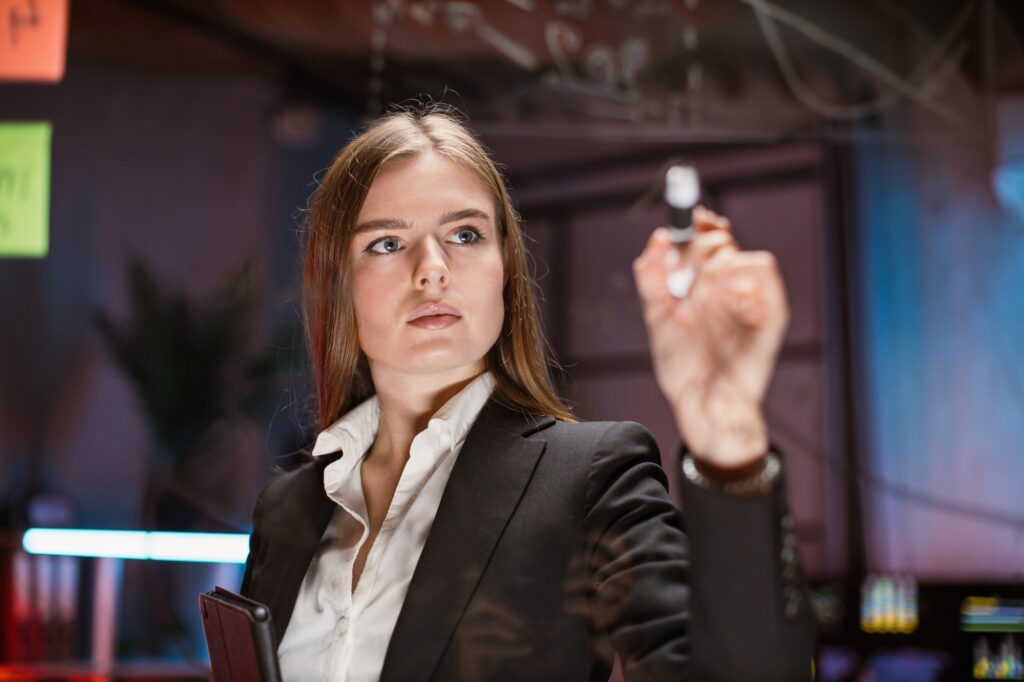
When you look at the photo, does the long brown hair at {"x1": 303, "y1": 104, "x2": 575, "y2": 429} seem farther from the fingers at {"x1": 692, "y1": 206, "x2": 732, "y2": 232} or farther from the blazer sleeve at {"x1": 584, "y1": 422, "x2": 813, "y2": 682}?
the fingers at {"x1": 692, "y1": 206, "x2": 732, "y2": 232}

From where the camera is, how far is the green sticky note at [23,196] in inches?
125

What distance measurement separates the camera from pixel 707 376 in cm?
78

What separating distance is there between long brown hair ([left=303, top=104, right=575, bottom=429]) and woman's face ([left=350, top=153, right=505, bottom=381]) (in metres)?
0.02

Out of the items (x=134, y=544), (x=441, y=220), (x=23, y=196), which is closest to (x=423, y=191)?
(x=441, y=220)

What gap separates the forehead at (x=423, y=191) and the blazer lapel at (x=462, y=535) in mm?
232

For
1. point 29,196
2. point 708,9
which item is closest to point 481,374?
point 708,9

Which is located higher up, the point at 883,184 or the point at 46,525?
the point at 883,184

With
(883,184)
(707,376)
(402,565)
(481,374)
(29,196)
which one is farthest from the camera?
(883,184)

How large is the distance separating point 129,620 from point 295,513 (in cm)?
299

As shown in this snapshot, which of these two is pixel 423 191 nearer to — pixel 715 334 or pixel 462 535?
pixel 462 535

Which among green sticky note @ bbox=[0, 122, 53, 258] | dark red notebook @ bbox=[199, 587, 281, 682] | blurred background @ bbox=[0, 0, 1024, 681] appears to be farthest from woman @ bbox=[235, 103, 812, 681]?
green sticky note @ bbox=[0, 122, 53, 258]

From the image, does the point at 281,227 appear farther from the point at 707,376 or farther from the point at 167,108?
the point at 707,376

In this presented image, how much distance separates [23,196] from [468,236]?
2.37 meters

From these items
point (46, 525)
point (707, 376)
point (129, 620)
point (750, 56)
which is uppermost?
point (750, 56)
